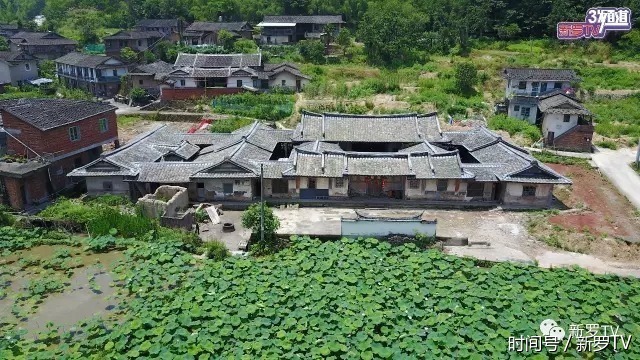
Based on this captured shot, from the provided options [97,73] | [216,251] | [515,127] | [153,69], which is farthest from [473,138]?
[97,73]

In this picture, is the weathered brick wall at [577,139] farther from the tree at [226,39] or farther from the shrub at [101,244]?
the tree at [226,39]

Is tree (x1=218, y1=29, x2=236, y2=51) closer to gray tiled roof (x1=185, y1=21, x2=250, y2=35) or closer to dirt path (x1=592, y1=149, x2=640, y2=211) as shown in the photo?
gray tiled roof (x1=185, y1=21, x2=250, y2=35)

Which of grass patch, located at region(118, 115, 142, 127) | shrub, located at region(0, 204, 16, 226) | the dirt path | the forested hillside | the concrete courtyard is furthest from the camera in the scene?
the forested hillside

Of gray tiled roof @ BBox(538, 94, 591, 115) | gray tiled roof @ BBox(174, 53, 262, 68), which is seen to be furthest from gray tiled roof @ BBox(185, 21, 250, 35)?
gray tiled roof @ BBox(538, 94, 591, 115)

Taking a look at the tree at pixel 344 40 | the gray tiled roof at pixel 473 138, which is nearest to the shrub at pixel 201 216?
the gray tiled roof at pixel 473 138

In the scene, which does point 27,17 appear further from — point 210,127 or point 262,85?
point 210,127

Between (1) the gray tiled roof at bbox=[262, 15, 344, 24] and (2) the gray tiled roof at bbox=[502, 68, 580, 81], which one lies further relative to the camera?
(1) the gray tiled roof at bbox=[262, 15, 344, 24]

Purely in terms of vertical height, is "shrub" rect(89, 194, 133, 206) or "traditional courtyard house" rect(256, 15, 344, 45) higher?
"traditional courtyard house" rect(256, 15, 344, 45)
